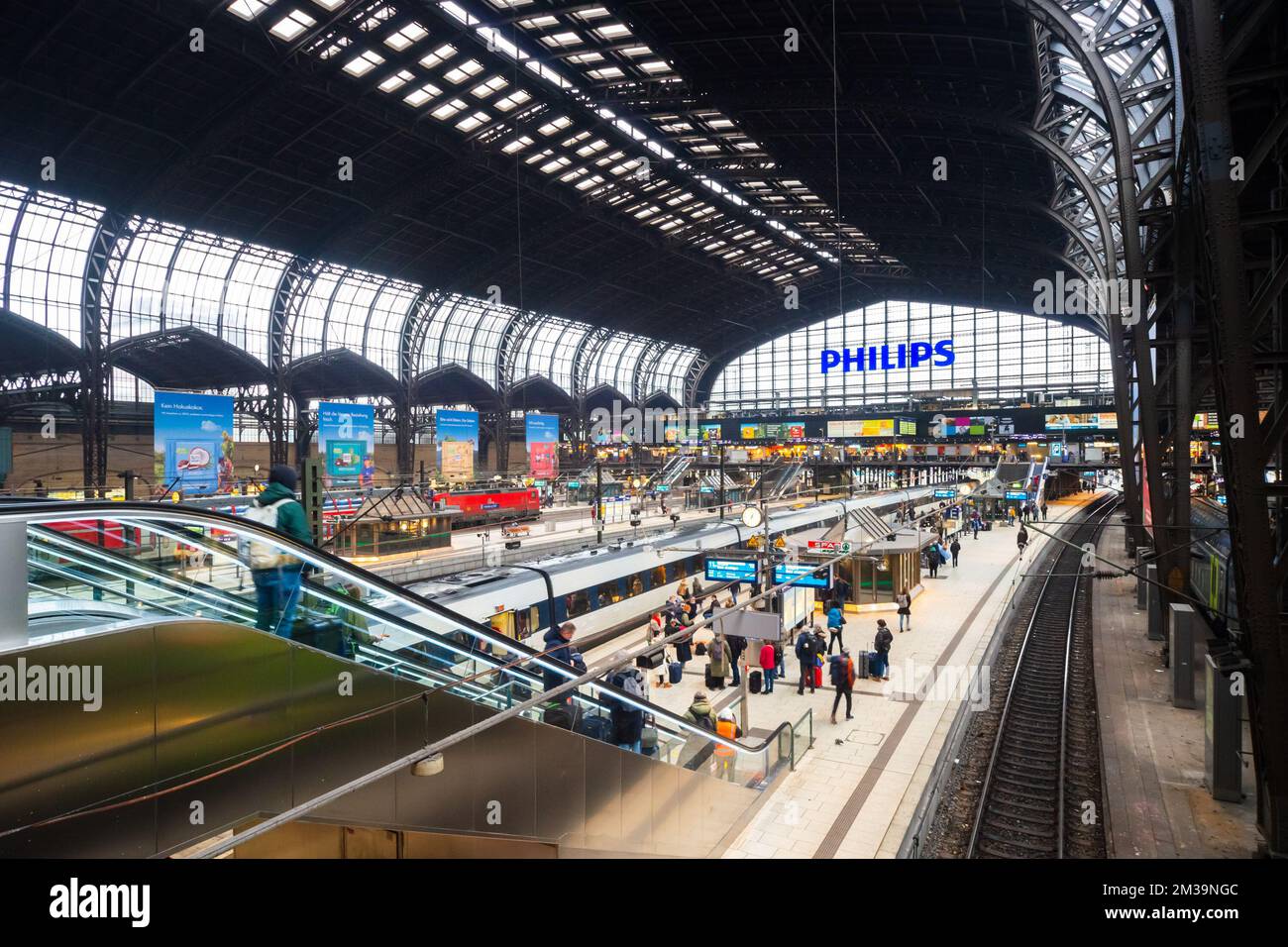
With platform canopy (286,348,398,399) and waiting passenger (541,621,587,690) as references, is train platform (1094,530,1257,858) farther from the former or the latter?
platform canopy (286,348,398,399)

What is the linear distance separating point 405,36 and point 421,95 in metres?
3.60

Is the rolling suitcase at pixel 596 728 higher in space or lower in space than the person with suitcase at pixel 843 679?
higher

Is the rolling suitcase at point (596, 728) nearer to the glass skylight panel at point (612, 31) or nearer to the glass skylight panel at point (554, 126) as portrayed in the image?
the glass skylight panel at point (612, 31)

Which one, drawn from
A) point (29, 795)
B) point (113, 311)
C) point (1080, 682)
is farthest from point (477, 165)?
point (29, 795)

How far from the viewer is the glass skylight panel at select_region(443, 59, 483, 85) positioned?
24484 millimetres

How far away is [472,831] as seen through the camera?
195 inches

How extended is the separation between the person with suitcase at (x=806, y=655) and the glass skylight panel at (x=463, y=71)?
73.1 feet

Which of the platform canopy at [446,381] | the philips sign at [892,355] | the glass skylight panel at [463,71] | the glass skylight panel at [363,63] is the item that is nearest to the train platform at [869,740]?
the philips sign at [892,355]

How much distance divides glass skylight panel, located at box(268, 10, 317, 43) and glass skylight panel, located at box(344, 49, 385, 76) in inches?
61.5

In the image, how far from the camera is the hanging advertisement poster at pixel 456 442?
63.9 ft

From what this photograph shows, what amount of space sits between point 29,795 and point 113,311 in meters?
34.9

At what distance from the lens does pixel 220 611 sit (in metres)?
3.75

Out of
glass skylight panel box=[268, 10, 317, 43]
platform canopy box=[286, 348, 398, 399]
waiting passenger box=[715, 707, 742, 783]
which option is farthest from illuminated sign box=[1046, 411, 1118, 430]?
glass skylight panel box=[268, 10, 317, 43]
